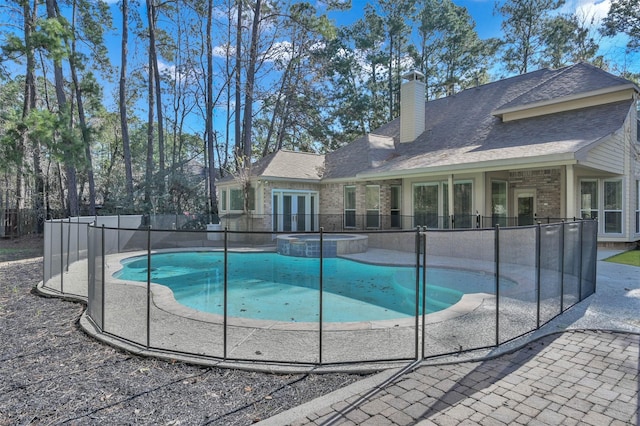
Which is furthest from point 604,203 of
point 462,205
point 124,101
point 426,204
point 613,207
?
point 124,101

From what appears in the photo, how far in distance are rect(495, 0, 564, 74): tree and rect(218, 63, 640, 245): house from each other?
12615mm

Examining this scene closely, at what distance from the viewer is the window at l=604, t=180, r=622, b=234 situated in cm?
1198

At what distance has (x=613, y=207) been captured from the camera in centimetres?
1205

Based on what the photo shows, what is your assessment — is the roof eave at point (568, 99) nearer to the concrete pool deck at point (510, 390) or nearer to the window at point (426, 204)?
the window at point (426, 204)

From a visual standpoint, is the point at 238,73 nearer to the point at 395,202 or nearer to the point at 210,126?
the point at 210,126

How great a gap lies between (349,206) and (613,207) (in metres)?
9.47

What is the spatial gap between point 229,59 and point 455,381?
2505 cm

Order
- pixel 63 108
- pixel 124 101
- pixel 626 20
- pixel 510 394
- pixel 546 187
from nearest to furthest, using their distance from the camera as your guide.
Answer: pixel 510 394, pixel 546 187, pixel 63 108, pixel 124 101, pixel 626 20

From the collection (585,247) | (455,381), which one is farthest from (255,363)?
(585,247)

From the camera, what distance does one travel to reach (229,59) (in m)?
24.2

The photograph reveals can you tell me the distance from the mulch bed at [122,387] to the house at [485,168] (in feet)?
30.6

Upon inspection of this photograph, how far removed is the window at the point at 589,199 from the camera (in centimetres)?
1226

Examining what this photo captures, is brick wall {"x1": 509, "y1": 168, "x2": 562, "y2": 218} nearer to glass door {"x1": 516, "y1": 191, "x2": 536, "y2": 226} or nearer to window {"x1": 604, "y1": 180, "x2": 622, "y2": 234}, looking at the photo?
glass door {"x1": 516, "y1": 191, "x2": 536, "y2": 226}

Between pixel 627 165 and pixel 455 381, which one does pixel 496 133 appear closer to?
pixel 627 165
